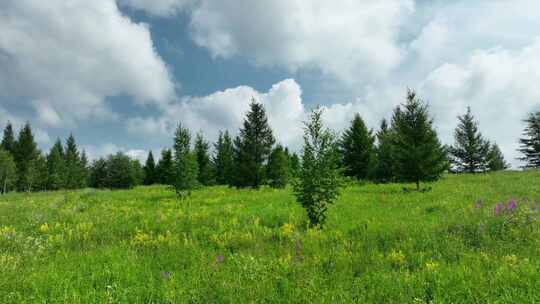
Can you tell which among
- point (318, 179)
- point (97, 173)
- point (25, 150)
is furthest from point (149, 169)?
point (318, 179)

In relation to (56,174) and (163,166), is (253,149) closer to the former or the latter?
(163,166)

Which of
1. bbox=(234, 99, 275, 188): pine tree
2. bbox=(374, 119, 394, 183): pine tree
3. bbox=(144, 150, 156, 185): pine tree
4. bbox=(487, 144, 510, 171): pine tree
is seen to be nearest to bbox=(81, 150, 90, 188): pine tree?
bbox=(144, 150, 156, 185): pine tree

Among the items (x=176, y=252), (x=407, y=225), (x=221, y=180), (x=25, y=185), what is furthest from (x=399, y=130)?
(x=25, y=185)

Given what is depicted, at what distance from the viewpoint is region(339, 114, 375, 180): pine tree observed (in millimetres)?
30047

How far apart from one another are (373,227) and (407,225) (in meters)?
0.92

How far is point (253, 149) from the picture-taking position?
87.9ft

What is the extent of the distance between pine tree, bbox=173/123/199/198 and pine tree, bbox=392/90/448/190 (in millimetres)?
14030

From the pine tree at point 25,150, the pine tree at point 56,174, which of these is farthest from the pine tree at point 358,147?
the pine tree at point 25,150

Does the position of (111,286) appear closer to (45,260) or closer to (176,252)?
(176,252)

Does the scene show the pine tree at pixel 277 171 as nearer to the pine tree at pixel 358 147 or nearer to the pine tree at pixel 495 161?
the pine tree at pixel 358 147

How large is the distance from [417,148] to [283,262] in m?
15.6

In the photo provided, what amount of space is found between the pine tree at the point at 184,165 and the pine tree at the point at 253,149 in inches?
286

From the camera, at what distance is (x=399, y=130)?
768 inches

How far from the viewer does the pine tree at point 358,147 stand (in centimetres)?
3005
